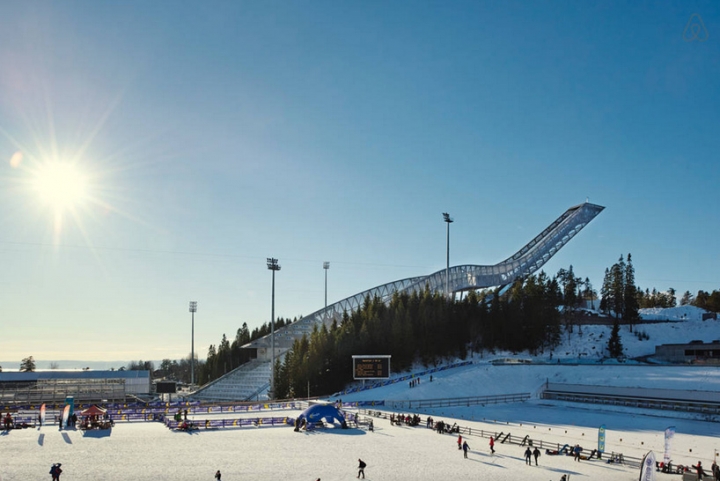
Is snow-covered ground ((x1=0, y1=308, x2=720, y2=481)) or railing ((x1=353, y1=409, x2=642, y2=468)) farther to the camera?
railing ((x1=353, y1=409, x2=642, y2=468))

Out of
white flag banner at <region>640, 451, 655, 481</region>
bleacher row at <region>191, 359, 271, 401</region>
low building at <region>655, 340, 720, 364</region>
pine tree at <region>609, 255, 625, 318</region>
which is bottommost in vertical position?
bleacher row at <region>191, 359, 271, 401</region>

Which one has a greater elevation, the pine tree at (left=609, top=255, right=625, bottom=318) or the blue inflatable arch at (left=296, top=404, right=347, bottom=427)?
the pine tree at (left=609, top=255, right=625, bottom=318)

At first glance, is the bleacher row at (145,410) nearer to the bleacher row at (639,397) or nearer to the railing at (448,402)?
the railing at (448,402)

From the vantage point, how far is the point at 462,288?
100188 millimetres

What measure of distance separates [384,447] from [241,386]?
48.3 m

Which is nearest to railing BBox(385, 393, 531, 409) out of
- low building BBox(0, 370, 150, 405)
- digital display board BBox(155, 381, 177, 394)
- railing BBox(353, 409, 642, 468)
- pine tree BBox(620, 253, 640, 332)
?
railing BBox(353, 409, 642, 468)

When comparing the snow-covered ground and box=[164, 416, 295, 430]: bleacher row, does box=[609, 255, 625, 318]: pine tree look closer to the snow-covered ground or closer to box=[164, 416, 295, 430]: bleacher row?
the snow-covered ground

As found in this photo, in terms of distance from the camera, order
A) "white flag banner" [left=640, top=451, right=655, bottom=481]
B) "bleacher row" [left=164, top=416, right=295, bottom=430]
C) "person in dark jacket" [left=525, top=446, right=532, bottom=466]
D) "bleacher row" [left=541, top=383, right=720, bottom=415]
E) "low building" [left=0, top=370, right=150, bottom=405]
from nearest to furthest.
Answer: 1. "white flag banner" [left=640, top=451, right=655, bottom=481]
2. "person in dark jacket" [left=525, top=446, right=532, bottom=466]
3. "bleacher row" [left=164, top=416, right=295, bottom=430]
4. "bleacher row" [left=541, top=383, right=720, bottom=415]
5. "low building" [left=0, top=370, right=150, bottom=405]

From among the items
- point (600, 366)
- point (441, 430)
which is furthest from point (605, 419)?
point (600, 366)

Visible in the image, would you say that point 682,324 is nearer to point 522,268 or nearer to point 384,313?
point 522,268

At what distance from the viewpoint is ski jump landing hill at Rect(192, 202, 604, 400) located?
3049 inches

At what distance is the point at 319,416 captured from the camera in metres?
38.3

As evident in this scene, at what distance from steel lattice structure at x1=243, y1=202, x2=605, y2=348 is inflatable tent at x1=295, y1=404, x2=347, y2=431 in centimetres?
4650

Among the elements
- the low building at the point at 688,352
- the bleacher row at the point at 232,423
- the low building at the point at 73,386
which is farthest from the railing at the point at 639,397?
the low building at the point at 73,386
